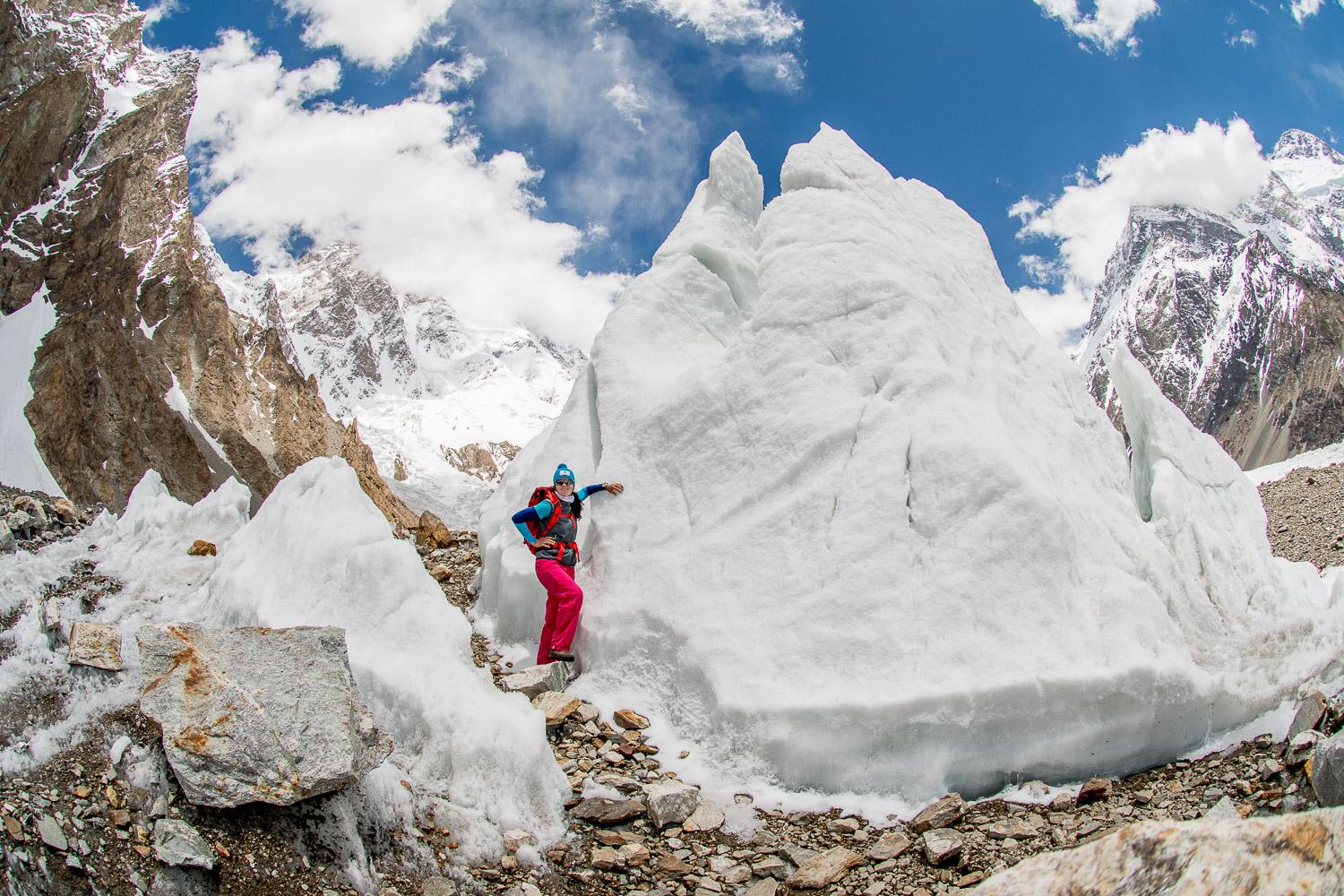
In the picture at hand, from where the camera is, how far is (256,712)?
549 cm

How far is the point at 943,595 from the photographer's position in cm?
683

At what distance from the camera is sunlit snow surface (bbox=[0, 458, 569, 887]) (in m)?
5.68

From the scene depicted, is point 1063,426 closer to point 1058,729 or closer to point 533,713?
Result: point 1058,729

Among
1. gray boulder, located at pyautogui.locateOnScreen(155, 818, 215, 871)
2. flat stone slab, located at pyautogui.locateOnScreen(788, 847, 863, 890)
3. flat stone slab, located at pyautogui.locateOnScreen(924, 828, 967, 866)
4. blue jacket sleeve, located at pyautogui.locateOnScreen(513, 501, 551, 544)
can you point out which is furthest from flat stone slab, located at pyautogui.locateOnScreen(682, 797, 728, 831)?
blue jacket sleeve, located at pyautogui.locateOnScreen(513, 501, 551, 544)

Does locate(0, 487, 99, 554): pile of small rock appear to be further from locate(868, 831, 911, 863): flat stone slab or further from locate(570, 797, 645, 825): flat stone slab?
locate(868, 831, 911, 863): flat stone slab

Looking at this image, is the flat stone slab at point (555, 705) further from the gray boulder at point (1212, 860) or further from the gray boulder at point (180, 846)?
the gray boulder at point (1212, 860)

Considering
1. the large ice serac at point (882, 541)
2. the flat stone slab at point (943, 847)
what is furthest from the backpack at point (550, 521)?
the flat stone slab at point (943, 847)

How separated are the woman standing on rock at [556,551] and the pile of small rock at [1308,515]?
554 inches

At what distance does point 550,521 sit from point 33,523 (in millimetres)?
11750

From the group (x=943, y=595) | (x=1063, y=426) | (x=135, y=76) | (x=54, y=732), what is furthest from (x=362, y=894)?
(x=135, y=76)

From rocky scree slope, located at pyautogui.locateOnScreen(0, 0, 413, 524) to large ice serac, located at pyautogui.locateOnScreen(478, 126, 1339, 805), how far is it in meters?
44.5

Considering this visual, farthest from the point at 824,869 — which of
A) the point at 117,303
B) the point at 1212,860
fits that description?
the point at 117,303

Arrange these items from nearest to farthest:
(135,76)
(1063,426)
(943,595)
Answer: (943,595), (1063,426), (135,76)

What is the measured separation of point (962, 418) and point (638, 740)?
3973 millimetres
